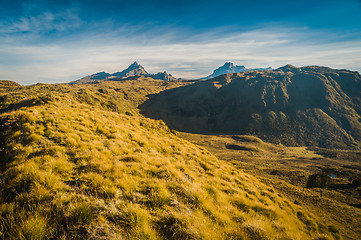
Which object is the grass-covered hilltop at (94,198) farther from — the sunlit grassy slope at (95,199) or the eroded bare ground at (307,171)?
the eroded bare ground at (307,171)

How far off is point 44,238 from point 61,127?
1050 centimetres

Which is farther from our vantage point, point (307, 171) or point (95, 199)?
point (307, 171)

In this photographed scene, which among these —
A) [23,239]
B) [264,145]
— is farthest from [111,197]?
[264,145]

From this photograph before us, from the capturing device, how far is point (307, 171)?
10588 centimetres

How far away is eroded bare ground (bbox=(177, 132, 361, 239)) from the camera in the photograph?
50.2 meters

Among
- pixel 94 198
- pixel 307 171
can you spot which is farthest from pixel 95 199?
pixel 307 171

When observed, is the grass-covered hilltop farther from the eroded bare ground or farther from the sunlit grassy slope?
the eroded bare ground

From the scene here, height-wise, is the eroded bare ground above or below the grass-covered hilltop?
below

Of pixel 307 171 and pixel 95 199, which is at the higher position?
pixel 95 199

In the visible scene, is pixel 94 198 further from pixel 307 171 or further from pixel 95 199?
pixel 307 171

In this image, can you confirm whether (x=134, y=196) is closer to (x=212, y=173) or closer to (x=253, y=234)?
(x=253, y=234)

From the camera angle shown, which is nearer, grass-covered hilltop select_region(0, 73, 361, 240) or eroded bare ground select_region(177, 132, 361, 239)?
grass-covered hilltop select_region(0, 73, 361, 240)

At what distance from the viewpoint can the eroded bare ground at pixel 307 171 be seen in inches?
1978

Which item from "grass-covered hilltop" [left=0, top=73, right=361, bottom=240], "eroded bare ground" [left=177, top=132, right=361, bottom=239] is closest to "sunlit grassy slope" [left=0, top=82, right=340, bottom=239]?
"grass-covered hilltop" [left=0, top=73, right=361, bottom=240]
